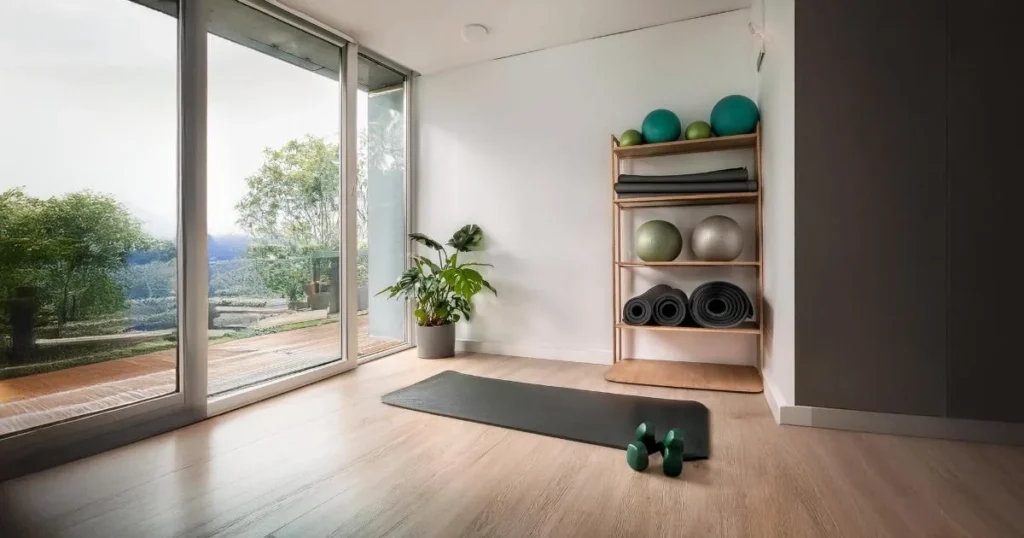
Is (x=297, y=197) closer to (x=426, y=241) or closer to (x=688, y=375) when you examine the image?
(x=426, y=241)

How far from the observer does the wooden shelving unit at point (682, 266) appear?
9.37 ft

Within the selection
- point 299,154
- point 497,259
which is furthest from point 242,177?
point 497,259

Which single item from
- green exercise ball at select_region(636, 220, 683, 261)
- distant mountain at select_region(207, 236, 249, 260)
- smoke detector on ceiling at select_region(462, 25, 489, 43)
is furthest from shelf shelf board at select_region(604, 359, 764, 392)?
smoke detector on ceiling at select_region(462, 25, 489, 43)

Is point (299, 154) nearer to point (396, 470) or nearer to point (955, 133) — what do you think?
point (396, 470)

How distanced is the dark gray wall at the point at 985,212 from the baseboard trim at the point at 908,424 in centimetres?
5

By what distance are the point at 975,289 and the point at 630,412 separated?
1.51 meters

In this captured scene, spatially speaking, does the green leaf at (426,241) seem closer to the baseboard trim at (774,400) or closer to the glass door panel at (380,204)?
the glass door panel at (380,204)

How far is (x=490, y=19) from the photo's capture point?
3193 mm

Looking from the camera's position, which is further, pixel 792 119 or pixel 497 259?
pixel 497 259

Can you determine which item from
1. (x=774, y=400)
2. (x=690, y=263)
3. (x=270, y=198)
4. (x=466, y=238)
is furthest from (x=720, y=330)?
(x=270, y=198)

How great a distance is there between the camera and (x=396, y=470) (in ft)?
5.74

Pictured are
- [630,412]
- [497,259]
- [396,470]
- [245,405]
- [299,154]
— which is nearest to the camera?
[396,470]

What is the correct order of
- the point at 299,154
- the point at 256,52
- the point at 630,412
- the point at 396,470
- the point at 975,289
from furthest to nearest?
the point at 299,154 → the point at 256,52 → the point at 630,412 → the point at 975,289 → the point at 396,470

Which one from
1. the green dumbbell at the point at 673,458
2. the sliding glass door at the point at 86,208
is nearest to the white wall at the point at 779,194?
the green dumbbell at the point at 673,458
